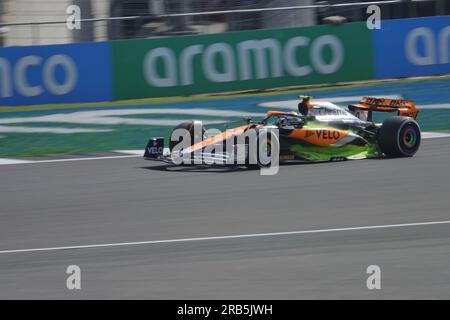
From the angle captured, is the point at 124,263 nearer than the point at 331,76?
Yes

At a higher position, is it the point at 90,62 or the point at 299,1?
the point at 299,1

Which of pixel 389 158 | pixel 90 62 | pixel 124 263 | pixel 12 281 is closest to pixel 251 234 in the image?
pixel 124 263

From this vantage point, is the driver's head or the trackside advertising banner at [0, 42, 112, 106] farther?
the trackside advertising banner at [0, 42, 112, 106]

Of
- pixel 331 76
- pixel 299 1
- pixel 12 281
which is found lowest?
pixel 12 281

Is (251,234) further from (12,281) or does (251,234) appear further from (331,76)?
(331,76)

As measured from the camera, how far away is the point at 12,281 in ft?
22.9

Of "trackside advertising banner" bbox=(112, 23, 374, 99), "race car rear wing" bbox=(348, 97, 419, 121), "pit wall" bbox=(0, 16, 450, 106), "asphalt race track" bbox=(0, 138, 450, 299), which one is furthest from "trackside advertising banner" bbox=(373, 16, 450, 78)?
"asphalt race track" bbox=(0, 138, 450, 299)

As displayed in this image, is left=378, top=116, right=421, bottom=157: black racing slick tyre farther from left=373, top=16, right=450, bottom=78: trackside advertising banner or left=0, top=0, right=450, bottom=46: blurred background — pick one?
left=0, top=0, right=450, bottom=46: blurred background

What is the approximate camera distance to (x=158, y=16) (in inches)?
622

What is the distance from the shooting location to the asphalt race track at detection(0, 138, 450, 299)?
21.9 feet

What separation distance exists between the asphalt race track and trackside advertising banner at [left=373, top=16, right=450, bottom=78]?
3.87m

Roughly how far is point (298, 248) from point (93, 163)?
5799 mm

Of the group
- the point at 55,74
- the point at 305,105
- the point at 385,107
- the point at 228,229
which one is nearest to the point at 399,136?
the point at 385,107

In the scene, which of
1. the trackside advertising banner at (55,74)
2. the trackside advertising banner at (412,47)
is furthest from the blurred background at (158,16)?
the trackside advertising banner at (412,47)
